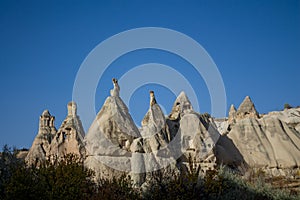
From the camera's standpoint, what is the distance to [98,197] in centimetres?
1008

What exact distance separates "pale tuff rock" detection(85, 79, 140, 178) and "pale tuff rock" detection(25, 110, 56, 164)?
309 inches

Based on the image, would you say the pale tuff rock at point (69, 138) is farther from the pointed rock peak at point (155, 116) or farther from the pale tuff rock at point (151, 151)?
the pale tuff rock at point (151, 151)

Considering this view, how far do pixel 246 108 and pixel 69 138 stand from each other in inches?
659

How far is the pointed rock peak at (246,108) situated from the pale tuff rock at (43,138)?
47.8 ft

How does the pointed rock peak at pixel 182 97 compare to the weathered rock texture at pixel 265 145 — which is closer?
the weathered rock texture at pixel 265 145

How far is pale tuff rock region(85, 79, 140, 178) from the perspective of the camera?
1661 cm

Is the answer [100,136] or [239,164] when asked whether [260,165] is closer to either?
Answer: [239,164]

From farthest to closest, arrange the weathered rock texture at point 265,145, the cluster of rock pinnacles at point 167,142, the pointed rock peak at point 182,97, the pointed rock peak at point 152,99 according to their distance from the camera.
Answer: the pointed rock peak at point 182,97
the weathered rock texture at point 265,145
the pointed rock peak at point 152,99
the cluster of rock pinnacles at point 167,142

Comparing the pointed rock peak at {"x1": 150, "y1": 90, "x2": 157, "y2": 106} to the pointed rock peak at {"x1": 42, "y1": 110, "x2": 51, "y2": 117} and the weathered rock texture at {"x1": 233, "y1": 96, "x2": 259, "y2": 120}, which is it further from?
the weathered rock texture at {"x1": 233, "y1": 96, "x2": 259, "y2": 120}

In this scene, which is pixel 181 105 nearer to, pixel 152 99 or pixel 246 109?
pixel 152 99

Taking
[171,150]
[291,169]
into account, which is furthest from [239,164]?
[171,150]

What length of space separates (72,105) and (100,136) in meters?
8.80

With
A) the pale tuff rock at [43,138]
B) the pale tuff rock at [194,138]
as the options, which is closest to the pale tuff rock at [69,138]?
the pale tuff rock at [43,138]

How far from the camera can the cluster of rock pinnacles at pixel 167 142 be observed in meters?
16.8
